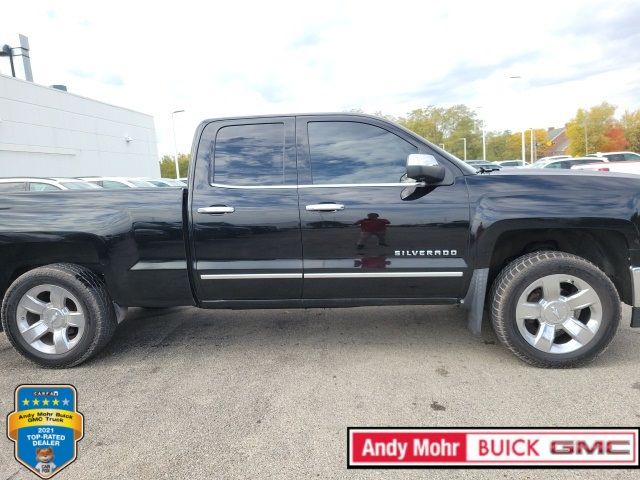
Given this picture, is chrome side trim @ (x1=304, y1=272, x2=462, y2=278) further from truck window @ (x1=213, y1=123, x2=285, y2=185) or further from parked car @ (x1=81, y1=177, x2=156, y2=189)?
parked car @ (x1=81, y1=177, x2=156, y2=189)

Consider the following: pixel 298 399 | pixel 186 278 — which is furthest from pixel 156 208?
pixel 298 399

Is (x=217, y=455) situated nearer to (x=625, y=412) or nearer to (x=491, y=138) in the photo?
(x=625, y=412)

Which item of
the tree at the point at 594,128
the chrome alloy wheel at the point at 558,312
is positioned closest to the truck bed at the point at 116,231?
the chrome alloy wheel at the point at 558,312

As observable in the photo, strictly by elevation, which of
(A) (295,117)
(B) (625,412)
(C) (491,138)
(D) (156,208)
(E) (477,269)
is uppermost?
(C) (491,138)

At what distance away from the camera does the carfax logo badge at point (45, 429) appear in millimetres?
2117

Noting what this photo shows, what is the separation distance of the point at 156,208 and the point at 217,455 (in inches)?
69.5

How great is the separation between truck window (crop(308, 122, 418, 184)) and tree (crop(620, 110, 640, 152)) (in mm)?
54357

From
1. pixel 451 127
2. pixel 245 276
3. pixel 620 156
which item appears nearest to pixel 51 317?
pixel 245 276

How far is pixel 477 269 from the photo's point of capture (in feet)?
9.93

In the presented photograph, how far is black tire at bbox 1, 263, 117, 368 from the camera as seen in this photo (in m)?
3.11

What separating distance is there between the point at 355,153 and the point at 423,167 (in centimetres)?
56

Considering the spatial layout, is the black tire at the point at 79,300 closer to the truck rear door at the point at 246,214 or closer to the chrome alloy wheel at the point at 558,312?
the truck rear door at the point at 246,214

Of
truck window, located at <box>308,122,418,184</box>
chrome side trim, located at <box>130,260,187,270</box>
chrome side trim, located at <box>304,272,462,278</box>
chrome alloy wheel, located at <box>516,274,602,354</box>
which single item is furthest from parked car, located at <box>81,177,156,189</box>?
chrome alloy wheel, located at <box>516,274,602,354</box>

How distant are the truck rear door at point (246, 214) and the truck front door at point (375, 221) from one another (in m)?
0.12
